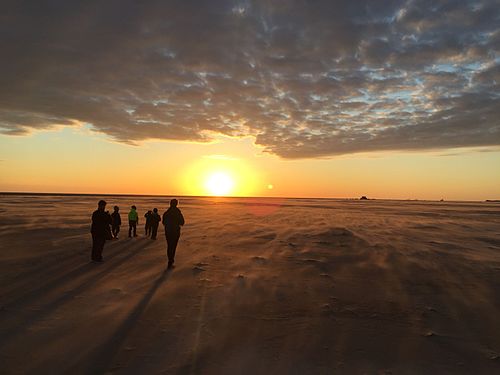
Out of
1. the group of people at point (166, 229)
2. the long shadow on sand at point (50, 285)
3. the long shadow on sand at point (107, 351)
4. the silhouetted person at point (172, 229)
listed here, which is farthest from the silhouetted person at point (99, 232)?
the long shadow on sand at point (107, 351)

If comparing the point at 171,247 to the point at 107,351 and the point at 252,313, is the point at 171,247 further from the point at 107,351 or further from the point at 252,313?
the point at 107,351

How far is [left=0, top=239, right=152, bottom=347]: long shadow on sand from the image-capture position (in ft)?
18.4

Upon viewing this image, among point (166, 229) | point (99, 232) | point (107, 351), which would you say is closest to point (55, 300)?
point (107, 351)

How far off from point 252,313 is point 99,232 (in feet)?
21.9

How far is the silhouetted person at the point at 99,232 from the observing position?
11.0 meters

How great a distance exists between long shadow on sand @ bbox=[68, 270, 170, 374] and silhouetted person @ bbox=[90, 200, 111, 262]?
4.95 meters

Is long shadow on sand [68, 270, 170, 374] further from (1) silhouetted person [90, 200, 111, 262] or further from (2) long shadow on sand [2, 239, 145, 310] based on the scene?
(1) silhouetted person [90, 200, 111, 262]

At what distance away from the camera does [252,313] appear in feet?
21.5

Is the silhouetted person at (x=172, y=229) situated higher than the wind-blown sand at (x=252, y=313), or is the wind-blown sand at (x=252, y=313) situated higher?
the silhouetted person at (x=172, y=229)

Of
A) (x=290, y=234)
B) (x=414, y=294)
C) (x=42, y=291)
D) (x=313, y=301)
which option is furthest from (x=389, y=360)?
(x=290, y=234)

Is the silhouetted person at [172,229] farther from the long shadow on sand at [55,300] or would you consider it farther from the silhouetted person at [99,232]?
the silhouetted person at [99,232]

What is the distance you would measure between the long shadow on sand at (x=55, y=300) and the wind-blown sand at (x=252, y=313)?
0.03m

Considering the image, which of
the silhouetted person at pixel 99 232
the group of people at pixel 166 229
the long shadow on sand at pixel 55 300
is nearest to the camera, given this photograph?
the long shadow on sand at pixel 55 300

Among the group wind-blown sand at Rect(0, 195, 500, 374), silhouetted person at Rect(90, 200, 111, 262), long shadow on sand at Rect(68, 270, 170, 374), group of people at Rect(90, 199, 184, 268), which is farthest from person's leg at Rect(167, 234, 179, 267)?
long shadow on sand at Rect(68, 270, 170, 374)
